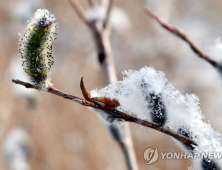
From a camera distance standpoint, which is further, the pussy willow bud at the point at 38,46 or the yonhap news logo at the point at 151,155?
the yonhap news logo at the point at 151,155

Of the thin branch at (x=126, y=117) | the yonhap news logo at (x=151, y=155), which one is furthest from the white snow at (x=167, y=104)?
the yonhap news logo at (x=151, y=155)

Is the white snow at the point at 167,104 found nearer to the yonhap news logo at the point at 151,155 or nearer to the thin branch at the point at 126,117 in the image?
the thin branch at the point at 126,117

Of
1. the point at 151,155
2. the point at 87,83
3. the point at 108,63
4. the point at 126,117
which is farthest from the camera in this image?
the point at 87,83

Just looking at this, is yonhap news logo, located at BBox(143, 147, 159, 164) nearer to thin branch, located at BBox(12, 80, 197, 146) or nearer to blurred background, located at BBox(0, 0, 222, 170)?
thin branch, located at BBox(12, 80, 197, 146)

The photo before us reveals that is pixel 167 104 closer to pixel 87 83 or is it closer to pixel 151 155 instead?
pixel 151 155

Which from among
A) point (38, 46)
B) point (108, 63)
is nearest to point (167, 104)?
point (38, 46)

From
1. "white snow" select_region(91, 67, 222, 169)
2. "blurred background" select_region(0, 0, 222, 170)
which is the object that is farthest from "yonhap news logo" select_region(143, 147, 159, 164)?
"blurred background" select_region(0, 0, 222, 170)
